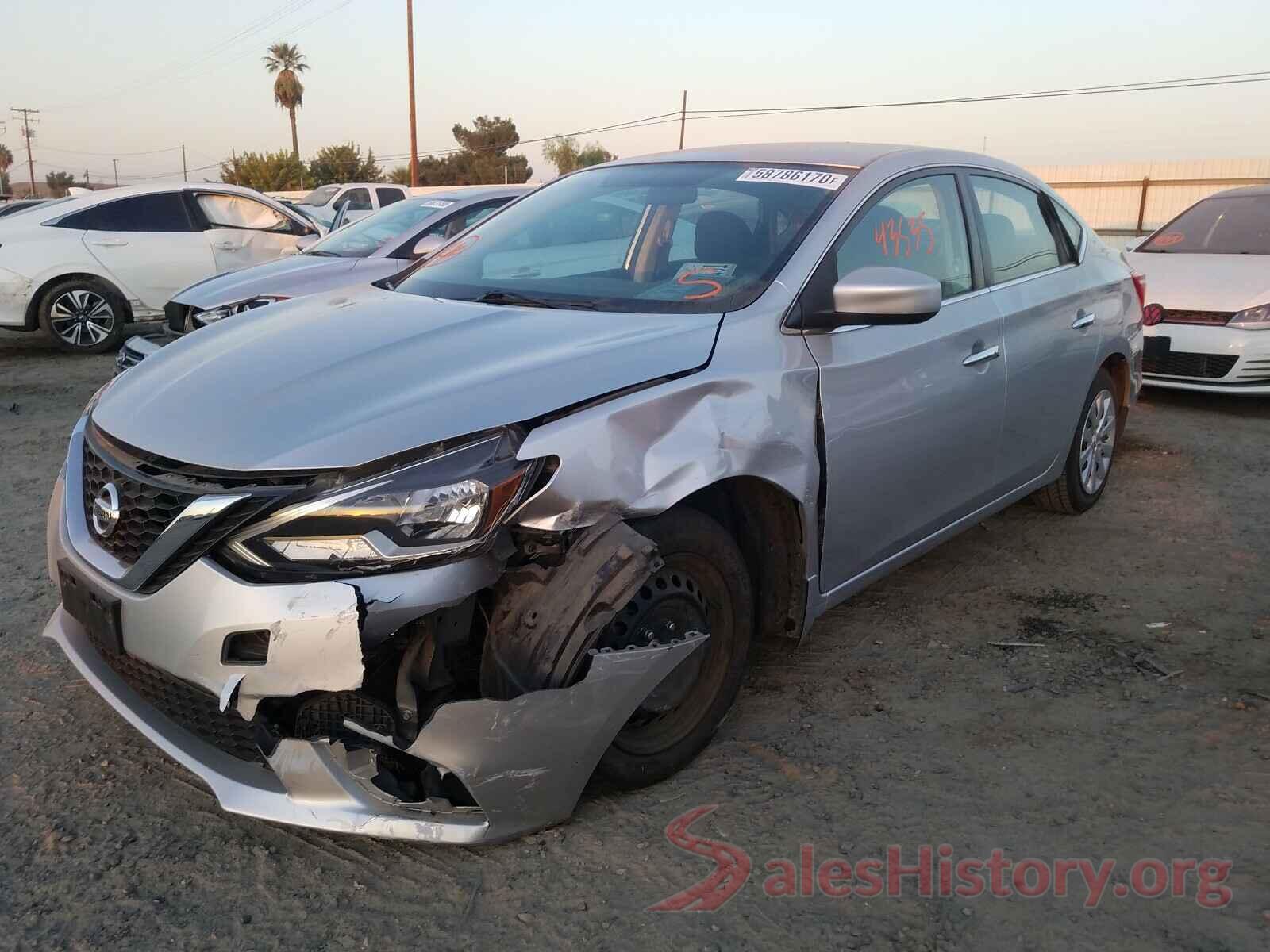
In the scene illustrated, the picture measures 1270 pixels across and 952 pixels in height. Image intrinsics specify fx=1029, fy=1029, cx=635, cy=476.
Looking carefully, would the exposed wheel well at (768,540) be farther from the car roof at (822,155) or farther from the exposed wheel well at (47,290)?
the exposed wheel well at (47,290)

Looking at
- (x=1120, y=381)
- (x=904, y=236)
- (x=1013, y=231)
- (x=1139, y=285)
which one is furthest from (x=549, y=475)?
(x=1139, y=285)

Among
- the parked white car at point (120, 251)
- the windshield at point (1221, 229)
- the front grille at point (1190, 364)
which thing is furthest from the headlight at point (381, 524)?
the parked white car at point (120, 251)

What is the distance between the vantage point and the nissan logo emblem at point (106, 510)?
7.82 ft

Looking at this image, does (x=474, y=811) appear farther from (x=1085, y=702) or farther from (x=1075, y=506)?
(x=1075, y=506)

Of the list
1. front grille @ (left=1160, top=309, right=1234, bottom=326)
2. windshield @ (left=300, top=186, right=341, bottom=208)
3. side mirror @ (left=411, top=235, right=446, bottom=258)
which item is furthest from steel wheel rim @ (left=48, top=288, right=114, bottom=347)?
windshield @ (left=300, top=186, right=341, bottom=208)

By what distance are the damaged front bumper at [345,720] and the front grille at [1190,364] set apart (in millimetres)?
5950

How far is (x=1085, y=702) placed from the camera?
3.17 m

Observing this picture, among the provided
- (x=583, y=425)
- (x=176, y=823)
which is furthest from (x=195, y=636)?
(x=583, y=425)

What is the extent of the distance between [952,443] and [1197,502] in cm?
256

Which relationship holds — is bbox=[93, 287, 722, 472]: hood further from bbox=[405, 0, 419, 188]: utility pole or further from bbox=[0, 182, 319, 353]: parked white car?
bbox=[405, 0, 419, 188]: utility pole

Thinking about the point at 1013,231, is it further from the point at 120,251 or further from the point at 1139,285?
the point at 120,251

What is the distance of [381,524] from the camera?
2.12m

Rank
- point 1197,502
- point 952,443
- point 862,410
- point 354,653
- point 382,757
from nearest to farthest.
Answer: point 354,653
point 382,757
point 862,410
point 952,443
point 1197,502

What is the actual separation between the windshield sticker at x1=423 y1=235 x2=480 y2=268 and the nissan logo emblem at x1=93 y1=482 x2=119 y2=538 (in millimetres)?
1565
